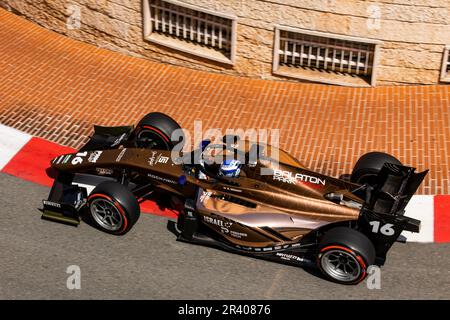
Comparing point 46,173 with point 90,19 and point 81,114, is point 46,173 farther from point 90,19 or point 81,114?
point 90,19

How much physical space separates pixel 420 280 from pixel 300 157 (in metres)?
3.37

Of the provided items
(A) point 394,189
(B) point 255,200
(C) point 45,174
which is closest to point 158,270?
(B) point 255,200

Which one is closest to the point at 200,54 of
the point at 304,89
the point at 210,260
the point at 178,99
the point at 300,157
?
the point at 178,99

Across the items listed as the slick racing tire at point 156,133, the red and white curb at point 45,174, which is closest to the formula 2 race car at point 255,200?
the red and white curb at point 45,174

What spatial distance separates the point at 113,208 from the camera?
9641 mm

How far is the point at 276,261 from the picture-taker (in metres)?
9.40

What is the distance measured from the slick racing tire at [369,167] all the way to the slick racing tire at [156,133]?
2.91m

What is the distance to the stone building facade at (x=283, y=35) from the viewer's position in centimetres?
1233

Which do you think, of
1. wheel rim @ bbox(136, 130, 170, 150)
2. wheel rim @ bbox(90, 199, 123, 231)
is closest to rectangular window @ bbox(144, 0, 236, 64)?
wheel rim @ bbox(136, 130, 170, 150)

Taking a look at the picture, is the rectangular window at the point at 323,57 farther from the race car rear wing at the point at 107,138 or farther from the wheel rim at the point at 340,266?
the wheel rim at the point at 340,266

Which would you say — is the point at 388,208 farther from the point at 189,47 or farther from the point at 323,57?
the point at 189,47

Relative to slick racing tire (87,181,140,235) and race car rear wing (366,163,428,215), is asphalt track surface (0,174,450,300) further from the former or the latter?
race car rear wing (366,163,428,215)

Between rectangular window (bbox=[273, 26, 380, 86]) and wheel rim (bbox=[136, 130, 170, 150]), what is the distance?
3.38m

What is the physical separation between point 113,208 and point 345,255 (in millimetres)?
3310
